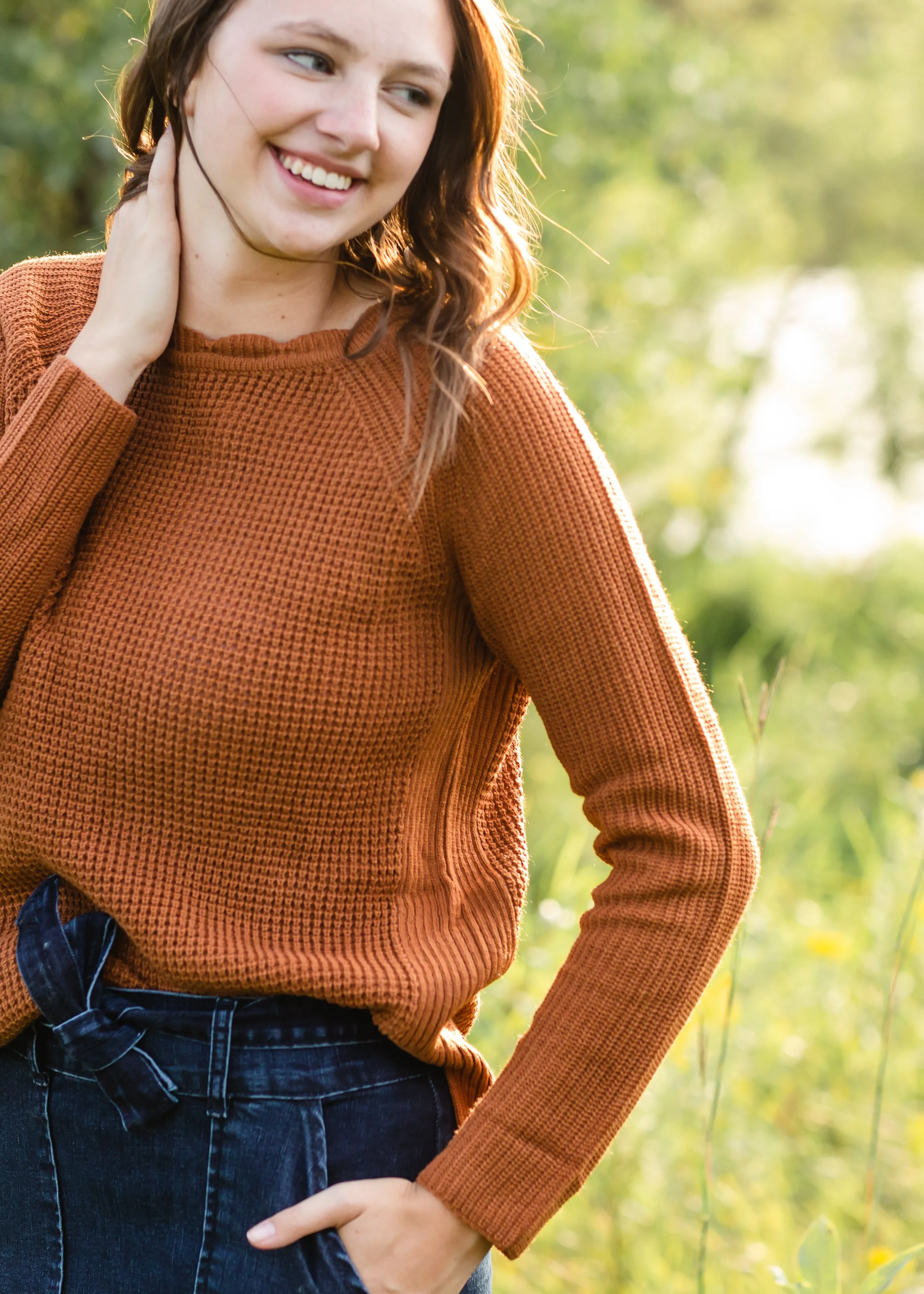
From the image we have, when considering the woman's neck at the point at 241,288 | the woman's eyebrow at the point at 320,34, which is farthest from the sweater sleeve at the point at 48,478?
the woman's eyebrow at the point at 320,34

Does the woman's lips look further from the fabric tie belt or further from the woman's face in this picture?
the fabric tie belt

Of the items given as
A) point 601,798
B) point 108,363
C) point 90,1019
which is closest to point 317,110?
point 108,363

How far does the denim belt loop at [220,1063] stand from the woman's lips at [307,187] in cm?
75

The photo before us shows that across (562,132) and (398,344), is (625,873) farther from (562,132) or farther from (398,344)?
(562,132)

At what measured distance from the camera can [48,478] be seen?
1263 millimetres

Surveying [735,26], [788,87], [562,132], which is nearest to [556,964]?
[562,132]

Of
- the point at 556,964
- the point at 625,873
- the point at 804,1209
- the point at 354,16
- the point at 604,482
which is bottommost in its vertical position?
the point at 804,1209

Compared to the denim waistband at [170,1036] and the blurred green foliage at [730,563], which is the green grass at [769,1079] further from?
the denim waistband at [170,1036]

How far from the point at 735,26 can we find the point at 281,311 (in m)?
7.47

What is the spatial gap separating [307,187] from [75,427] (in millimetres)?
310

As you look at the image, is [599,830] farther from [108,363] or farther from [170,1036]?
[108,363]

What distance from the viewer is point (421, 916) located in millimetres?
1314

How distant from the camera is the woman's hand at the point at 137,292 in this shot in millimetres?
1309

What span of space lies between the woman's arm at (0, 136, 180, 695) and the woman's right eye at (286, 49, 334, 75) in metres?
0.22
